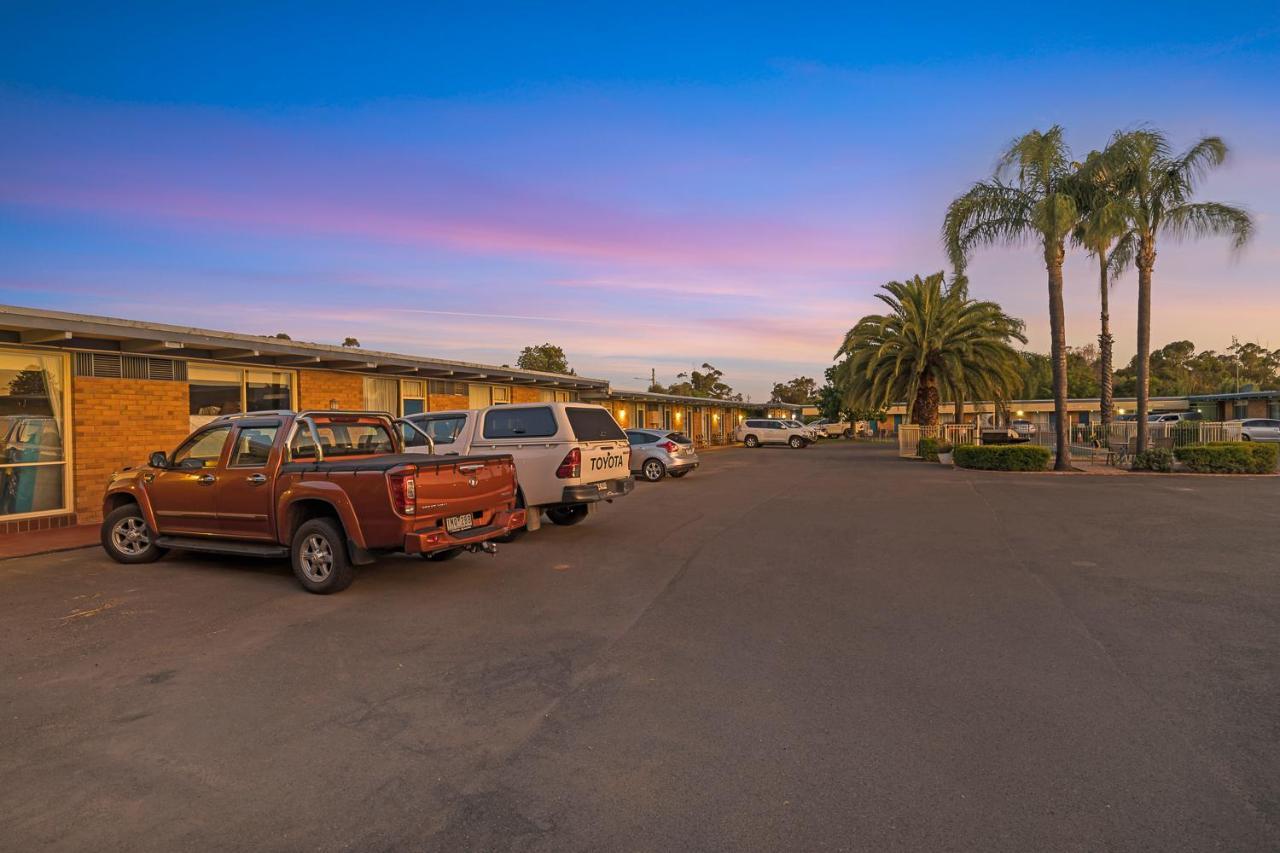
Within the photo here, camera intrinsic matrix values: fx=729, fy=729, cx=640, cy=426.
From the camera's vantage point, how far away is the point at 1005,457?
23188 millimetres

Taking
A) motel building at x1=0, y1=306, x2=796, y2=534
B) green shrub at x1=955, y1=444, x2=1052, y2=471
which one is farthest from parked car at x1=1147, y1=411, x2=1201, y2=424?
motel building at x1=0, y1=306, x2=796, y2=534

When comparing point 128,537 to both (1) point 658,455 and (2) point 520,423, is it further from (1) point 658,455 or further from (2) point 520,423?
(1) point 658,455

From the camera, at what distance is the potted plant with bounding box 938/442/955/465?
2678 cm

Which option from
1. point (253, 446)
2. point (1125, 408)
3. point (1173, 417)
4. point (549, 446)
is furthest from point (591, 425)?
point (1125, 408)

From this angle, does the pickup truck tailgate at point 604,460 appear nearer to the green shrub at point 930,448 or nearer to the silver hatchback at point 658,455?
the silver hatchback at point 658,455

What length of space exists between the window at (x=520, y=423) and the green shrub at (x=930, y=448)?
71.2 ft

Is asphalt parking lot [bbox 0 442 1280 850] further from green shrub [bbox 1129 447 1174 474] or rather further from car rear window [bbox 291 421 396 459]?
green shrub [bbox 1129 447 1174 474]

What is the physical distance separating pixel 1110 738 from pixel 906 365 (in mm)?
30418

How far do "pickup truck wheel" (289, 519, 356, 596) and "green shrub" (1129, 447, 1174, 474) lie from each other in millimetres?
22925

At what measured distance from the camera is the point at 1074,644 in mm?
5559

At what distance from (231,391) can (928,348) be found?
26.7 meters

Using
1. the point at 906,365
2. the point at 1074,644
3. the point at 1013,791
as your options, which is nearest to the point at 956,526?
the point at 1074,644

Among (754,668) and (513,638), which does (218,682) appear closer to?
(513,638)

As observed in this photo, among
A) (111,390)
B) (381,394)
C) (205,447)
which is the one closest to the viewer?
(205,447)
